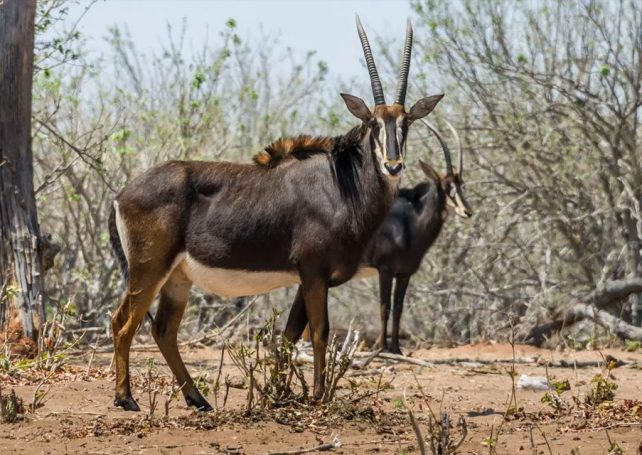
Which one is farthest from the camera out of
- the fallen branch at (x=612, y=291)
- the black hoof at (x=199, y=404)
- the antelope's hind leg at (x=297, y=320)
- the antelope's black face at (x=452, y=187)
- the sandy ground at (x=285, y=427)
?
the antelope's black face at (x=452, y=187)

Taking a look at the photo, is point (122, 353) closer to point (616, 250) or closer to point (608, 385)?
point (608, 385)

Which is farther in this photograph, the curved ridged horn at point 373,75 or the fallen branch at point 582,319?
the fallen branch at point 582,319

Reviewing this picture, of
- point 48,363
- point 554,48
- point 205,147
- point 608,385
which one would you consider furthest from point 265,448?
point 205,147

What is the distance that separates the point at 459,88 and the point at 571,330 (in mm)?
3656

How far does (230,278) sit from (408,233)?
18.1 feet

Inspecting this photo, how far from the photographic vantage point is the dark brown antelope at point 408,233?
12617mm

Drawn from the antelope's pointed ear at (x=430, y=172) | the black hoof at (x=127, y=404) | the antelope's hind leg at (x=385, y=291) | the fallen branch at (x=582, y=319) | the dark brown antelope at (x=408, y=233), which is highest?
the antelope's pointed ear at (x=430, y=172)

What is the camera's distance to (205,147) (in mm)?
15852

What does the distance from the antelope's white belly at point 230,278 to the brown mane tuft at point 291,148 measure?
2.76 ft

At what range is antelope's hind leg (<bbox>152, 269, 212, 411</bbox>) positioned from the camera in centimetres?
772

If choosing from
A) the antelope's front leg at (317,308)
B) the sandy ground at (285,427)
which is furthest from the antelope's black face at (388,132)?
the sandy ground at (285,427)

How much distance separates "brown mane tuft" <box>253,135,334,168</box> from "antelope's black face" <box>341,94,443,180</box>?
0.34 meters

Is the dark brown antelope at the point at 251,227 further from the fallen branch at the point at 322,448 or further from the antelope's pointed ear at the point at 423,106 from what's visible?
the fallen branch at the point at 322,448

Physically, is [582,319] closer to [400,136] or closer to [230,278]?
[400,136]
